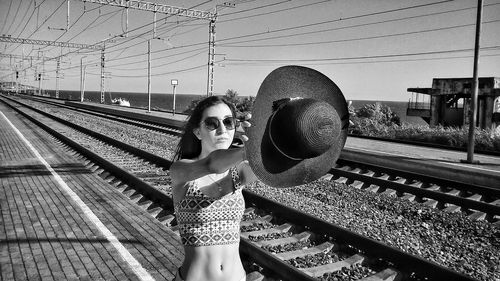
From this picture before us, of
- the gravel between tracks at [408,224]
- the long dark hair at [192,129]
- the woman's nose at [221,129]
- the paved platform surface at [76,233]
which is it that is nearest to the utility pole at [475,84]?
the gravel between tracks at [408,224]

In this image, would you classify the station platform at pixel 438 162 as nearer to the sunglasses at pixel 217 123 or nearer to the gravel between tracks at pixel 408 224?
the gravel between tracks at pixel 408 224

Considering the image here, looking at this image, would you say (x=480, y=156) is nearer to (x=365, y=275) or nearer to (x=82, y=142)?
(x=365, y=275)

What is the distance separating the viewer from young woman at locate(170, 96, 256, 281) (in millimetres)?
2146

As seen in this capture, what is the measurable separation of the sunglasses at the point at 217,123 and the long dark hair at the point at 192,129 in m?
0.10

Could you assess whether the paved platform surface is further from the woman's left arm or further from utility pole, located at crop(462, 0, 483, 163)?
utility pole, located at crop(462, 0, 483, 163)

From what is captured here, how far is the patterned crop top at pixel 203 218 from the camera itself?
2.22 meters

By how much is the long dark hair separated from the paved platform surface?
126 inches

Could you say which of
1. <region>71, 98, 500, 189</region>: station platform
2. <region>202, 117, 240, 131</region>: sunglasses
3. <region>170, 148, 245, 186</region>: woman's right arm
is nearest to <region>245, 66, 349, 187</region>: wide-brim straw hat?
<region>170, 148, 245, 186</region>: woman's right arm

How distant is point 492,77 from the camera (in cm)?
2806

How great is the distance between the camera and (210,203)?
2230 millimetres

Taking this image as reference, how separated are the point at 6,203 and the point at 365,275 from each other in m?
7.26

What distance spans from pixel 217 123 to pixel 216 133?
5 centimetres

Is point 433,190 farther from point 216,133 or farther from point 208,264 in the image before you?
point 216,133

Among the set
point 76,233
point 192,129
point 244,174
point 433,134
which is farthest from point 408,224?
point 433,134
